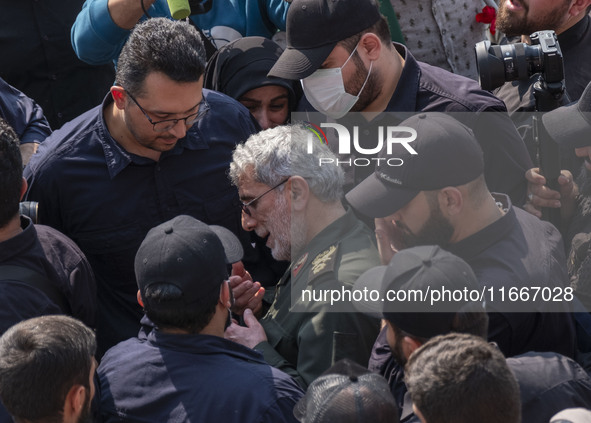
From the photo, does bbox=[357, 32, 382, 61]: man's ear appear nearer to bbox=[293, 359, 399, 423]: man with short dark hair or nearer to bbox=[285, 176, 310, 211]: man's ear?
bbox=[285, 176, 310, 211]: man's ear

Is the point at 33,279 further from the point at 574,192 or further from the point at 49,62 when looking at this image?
the point at 574,192

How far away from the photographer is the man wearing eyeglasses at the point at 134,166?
3656mm

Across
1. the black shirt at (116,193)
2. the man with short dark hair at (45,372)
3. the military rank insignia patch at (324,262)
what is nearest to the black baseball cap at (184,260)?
the man with short dark hair at (45,372)

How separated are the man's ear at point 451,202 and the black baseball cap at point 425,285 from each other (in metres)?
0.39

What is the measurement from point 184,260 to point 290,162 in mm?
861

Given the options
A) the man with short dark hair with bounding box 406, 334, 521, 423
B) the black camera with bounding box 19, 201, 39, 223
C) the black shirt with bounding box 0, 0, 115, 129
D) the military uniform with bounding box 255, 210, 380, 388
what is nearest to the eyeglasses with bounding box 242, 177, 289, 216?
the military uniform with bounding box 255, 210, 380, 388

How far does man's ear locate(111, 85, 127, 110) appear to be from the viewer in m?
3.71

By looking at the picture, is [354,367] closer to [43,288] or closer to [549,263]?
[549,263]

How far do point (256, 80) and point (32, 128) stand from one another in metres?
1.18

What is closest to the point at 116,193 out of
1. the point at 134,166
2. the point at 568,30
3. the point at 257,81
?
the point at 134,166

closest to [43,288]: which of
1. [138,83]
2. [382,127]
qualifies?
[138,83]

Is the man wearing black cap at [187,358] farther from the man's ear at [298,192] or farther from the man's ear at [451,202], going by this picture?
the man's ear at [451,202]

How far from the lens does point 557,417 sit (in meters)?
2.27

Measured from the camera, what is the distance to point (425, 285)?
2531 mm
